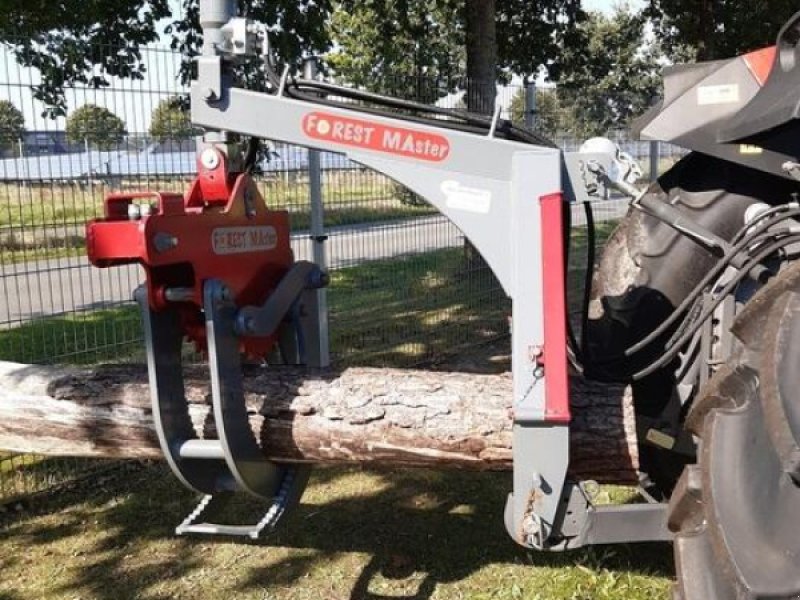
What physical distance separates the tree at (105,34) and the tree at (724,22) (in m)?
8.73

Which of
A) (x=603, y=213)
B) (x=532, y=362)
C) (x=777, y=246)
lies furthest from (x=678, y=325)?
(x=603, y=213)

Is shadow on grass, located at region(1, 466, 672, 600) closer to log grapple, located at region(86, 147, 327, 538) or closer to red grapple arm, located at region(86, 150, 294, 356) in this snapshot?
log grapple, located at region(86, 147, 327, 538)

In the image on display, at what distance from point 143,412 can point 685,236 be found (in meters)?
2.14

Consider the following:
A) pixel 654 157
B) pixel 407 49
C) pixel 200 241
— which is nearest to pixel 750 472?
pixel 200 241

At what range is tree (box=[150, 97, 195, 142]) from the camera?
546cm

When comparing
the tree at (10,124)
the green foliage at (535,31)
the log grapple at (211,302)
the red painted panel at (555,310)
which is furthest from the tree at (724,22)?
the red painted panel at (555,310)

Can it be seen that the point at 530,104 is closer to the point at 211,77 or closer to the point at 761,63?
the point at 761,63

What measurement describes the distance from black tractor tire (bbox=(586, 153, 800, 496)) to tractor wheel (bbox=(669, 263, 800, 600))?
2.62 ft

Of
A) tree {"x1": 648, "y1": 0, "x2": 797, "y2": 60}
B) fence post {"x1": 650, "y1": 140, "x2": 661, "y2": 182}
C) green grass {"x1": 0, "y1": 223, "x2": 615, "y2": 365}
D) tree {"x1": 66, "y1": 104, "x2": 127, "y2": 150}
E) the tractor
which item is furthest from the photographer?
tree {"x1": 648, "y1": 0, "x2": 797, "y2": 60}

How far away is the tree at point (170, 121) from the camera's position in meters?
5.46

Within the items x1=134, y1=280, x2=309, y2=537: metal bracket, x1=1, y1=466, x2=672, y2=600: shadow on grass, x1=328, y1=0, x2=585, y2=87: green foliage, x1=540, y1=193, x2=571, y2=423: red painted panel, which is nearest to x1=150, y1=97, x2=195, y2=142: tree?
x1=1, y1=466, x2=672, y2=600: shadow on grass

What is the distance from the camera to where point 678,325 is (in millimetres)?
3271

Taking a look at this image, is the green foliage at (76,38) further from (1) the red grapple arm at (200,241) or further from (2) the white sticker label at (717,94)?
(2) the white sticker label at (717,94)

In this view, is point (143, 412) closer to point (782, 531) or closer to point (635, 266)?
point (635, 266)
